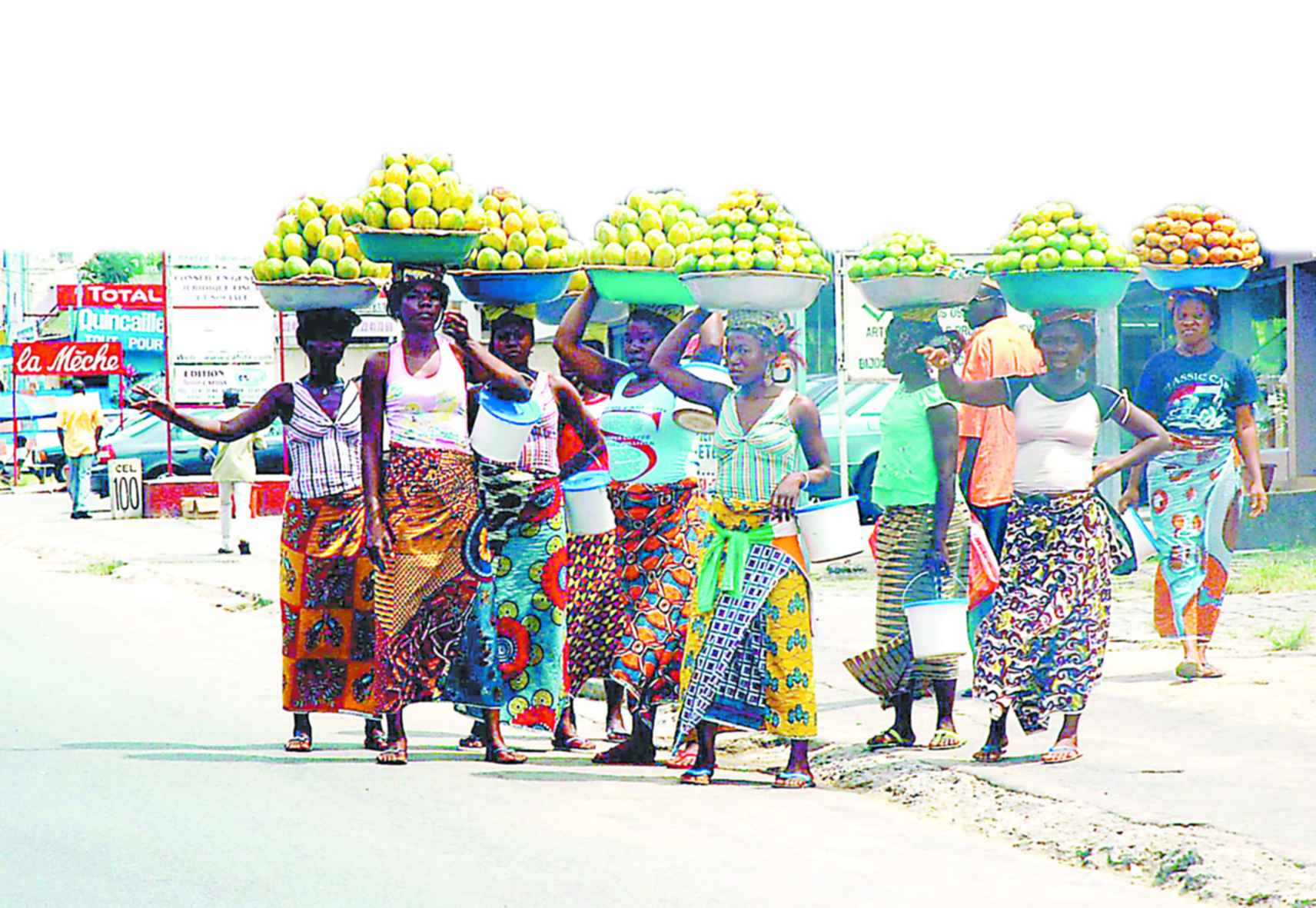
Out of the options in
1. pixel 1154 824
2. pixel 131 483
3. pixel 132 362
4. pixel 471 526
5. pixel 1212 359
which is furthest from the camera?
pixel 132 362

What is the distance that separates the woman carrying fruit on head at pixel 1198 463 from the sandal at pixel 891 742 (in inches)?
81.3

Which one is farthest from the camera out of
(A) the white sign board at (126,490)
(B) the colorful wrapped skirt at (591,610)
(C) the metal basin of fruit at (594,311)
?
(A) the white sign board at (126,490)

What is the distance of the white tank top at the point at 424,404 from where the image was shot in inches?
A: 296

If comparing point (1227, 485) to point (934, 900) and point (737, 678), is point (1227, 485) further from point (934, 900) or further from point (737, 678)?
point (934, 900)

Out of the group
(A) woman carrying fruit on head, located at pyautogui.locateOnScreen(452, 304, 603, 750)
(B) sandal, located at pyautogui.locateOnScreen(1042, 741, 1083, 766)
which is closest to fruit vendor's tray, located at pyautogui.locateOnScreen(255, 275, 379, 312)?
(A) woman carrying fruit on head, located at pyautogui.locateOnScreen(452, 304, 603, 750)

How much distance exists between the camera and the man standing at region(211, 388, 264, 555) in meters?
17.6

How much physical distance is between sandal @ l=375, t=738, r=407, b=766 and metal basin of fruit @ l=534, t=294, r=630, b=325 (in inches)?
82.1

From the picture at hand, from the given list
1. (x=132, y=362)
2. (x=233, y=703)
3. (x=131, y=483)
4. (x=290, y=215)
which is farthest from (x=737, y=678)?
(x=132, y=362)

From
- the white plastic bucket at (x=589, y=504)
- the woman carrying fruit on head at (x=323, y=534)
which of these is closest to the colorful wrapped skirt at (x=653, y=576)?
the white plastic bucket at (x=589, y=504)

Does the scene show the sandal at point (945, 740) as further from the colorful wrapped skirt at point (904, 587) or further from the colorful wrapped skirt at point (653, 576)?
the colorful wrapped skirt at point (653, 576)

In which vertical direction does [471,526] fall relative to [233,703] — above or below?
above

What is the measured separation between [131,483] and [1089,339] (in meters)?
20.4

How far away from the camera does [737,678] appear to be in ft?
23.2

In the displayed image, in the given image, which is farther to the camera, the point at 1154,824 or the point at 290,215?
the point at 290,215
